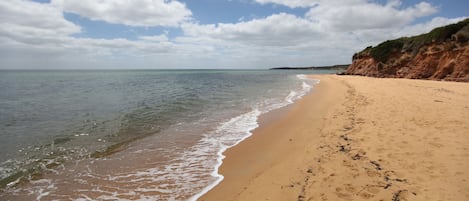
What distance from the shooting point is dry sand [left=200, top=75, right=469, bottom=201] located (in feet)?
14.0

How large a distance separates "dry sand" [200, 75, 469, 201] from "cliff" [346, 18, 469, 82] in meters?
21.0

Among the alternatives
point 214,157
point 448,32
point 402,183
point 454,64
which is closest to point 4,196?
point 214,157

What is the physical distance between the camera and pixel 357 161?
546 cm

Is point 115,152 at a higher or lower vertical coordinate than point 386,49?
lower

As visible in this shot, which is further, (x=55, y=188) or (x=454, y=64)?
(x=454, y=64)

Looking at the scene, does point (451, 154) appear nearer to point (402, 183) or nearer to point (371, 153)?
point (371, 153)

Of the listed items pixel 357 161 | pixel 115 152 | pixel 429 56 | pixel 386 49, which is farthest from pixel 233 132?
pixel 386 49

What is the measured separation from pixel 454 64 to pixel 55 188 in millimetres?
32565

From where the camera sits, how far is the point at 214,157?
6930 millimetres

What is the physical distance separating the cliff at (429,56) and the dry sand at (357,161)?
21042 mm

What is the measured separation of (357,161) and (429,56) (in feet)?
103

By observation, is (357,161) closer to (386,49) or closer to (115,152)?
(115,152)

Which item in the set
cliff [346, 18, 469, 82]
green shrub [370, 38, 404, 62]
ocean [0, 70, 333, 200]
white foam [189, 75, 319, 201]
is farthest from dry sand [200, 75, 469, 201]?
green shrub [370, 38, 404, 62]

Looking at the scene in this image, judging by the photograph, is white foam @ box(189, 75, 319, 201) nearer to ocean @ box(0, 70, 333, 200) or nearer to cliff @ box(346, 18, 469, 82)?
ocean @ box(0, 70, 333, 200)
